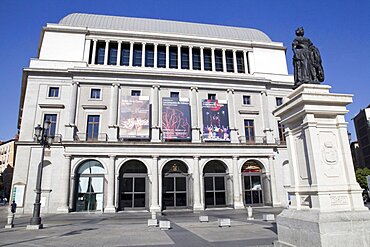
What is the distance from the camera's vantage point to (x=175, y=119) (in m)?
29.3

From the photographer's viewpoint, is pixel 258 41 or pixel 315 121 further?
pixel 258 41

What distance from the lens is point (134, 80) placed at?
30281 millimetres

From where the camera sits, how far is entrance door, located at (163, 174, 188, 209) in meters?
27.8

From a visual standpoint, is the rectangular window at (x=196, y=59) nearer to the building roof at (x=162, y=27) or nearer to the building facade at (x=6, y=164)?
the building roof at (x=162, y=27)

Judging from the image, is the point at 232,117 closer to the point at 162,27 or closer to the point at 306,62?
the point at 162,27

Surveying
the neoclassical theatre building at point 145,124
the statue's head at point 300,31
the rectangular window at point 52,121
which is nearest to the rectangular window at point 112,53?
the neoclassical theatre building at point 145,124

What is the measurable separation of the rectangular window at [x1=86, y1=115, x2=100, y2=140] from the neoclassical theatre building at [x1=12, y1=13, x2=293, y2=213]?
0.35 feet

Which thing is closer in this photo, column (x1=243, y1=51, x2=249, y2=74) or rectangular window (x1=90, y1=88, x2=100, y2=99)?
rectangular window (x1=90, y1=88, x2=100, y2=99)

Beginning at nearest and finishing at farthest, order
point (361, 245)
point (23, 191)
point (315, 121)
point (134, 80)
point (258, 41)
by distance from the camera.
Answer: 1. point (361, 245)
2. point (315, 121)
3. point (23, 191)
4. point (134, 80)
5. point (258, 41)

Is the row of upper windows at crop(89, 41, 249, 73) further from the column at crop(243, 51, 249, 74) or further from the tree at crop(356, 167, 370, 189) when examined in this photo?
the tree at crop(356, 167, 370, 189)

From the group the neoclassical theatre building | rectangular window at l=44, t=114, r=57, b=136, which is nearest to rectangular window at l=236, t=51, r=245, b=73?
the neoclassical theatre building

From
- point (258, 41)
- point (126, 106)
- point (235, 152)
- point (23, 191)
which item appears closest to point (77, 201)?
point (23, 191)

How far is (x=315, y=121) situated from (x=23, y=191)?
2790 cm

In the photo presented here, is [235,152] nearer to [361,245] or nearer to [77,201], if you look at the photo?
[77,201]
